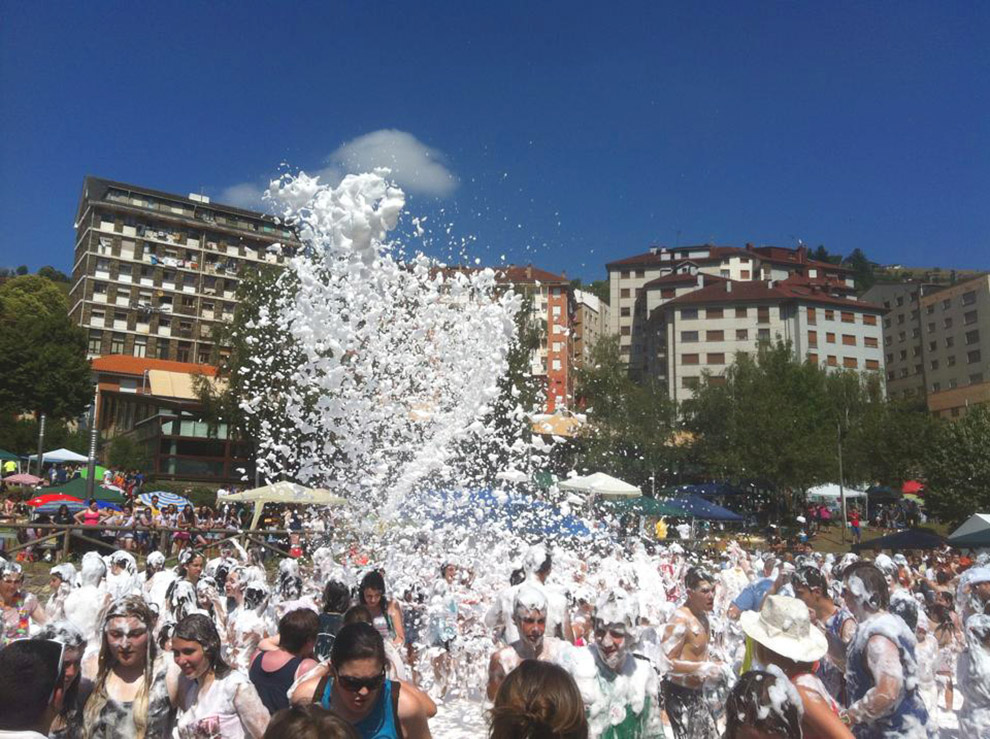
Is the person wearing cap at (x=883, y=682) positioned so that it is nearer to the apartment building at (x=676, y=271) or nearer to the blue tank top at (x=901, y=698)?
the blue tank top at (x=901, y=698)

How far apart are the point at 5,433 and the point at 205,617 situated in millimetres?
49779

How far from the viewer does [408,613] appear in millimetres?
9305

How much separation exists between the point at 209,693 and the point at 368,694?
92cm

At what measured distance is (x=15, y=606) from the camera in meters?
6.98

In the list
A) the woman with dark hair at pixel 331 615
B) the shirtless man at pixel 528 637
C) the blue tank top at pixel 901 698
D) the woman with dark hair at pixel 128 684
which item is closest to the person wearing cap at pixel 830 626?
the blue tank top at pixel 901 698

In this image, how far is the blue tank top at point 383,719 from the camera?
311cm

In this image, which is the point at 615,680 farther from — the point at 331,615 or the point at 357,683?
the point at 331,615

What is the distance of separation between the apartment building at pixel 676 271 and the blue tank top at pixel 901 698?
7828cm

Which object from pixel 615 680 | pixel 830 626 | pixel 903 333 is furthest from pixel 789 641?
pixel 903 333

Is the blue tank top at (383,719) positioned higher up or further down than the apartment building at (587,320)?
further down

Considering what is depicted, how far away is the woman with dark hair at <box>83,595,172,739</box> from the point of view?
348 cm

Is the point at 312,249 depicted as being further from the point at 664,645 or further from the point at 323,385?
the point at 664,645

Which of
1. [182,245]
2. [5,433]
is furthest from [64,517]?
[182,245]

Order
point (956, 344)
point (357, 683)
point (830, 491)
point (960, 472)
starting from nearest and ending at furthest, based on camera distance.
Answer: point (357, 683) → point (960, 472) → point (830, 491) → point (956, 344)
